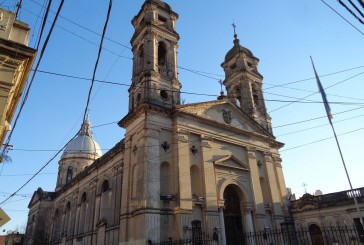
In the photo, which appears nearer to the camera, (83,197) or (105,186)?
(105,186)

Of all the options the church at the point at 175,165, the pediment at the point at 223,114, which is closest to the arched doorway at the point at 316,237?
the church at the point at 175,165

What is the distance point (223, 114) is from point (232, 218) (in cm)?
782

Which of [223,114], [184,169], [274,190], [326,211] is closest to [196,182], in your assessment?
[184,169]

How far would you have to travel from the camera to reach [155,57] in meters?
22.1

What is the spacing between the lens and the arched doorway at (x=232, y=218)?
1969cm

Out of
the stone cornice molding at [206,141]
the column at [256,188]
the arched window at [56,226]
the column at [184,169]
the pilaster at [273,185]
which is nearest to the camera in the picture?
the column at [184,169]

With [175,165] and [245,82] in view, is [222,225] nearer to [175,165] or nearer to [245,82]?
[175,165]

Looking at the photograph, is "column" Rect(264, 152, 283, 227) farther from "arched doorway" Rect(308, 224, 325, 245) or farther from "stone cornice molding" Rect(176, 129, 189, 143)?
"stone cornice molding" Rect(176, 129, 189, 143)

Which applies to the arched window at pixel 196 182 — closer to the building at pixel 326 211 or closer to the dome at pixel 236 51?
the building at pixel 326 211

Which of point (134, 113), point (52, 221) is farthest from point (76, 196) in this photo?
point (134, 113)

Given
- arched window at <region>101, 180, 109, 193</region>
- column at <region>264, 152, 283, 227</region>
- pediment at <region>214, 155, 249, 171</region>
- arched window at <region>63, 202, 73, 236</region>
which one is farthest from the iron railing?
arched window at <region>63, 202, 73, 236</region>

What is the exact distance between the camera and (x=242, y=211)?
21.0 meters

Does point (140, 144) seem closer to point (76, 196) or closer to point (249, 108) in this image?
point (249, 108)

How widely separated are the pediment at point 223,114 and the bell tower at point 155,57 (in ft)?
4.91
